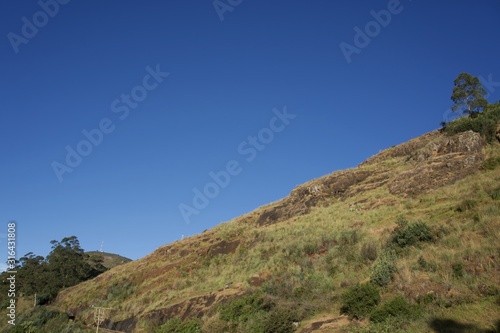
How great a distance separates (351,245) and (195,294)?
39.3ft

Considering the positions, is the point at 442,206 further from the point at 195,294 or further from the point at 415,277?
the point at 195,294

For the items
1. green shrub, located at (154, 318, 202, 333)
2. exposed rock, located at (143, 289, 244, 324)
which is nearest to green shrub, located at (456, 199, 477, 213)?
exposed rock, located at (143, 289, 244, 324)

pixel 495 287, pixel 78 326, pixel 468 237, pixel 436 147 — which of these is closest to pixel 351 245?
pixel 468 237

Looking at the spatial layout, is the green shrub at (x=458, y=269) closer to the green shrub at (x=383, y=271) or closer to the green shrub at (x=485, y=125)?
the green shrub at (x=383, y=271)

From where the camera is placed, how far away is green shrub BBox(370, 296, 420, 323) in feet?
39.9

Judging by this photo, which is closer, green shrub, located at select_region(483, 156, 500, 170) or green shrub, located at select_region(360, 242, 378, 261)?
green shrub, located at select_region(360, 242, 378, 261)

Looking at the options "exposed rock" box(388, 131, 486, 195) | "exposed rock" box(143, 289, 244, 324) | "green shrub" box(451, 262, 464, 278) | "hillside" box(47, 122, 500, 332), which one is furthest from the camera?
"exposed rock" box(388, 131, 486, 195)

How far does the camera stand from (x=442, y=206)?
2275 centimetres

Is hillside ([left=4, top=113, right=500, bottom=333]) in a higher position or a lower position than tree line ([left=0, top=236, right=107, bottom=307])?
lower

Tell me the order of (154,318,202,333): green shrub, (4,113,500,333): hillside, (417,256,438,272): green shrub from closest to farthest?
(4,113,500,333): hillside → (417,256,438,272): green shrub → (154,318,202,333): green shrub

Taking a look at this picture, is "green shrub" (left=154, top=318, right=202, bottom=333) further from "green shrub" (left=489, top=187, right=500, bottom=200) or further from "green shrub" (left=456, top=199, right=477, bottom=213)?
"green shrub" (left=489, top=187, right=500, bottom=200)

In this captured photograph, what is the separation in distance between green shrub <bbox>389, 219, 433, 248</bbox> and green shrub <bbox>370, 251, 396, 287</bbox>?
1.92 m

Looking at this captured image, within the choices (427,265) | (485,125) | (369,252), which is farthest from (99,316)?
(485,125)

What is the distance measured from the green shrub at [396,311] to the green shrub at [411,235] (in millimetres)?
5465
